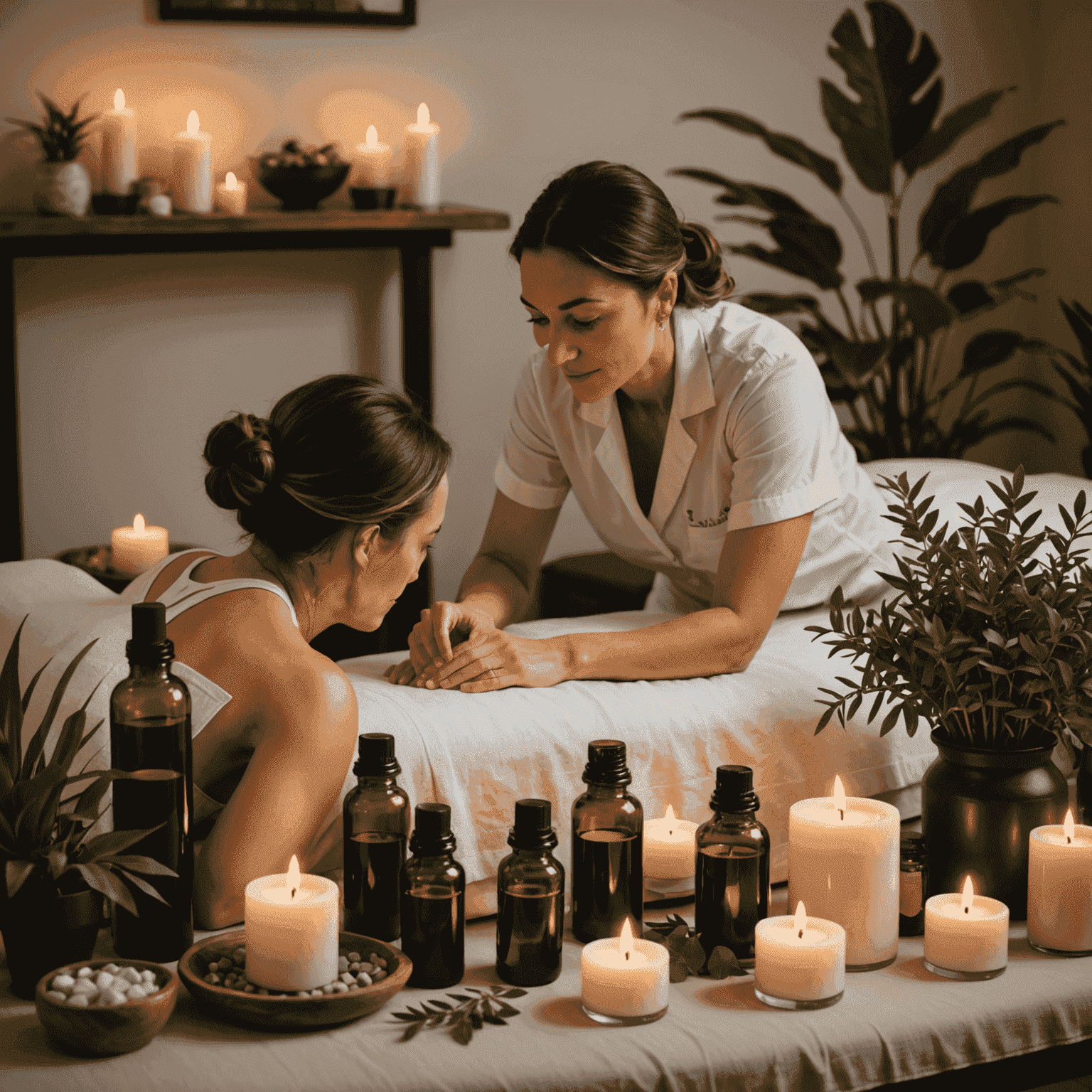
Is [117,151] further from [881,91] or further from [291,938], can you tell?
[291,938]

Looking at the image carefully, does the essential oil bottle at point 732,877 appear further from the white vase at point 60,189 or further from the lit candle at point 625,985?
the white vase at point 60,189

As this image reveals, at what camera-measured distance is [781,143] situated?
295 cm

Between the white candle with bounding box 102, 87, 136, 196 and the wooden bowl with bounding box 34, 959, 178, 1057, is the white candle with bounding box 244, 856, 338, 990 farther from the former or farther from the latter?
the white candle with bounding box 102, 87, 136, 196

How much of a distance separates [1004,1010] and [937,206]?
2199 millimetres

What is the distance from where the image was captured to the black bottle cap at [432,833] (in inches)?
46.4

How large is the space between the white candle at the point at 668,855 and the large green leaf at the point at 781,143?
183 centimetres

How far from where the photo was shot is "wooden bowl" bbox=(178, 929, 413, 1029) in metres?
1.10

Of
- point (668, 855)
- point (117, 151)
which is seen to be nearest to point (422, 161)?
point (117, 151)

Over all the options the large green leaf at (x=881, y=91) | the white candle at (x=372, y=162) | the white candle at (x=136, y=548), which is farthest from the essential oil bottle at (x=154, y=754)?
the large green leaf at (x=881, y=91)

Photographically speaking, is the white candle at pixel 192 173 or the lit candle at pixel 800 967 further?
the white candle at pixel 192 173

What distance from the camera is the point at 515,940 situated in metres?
1.23

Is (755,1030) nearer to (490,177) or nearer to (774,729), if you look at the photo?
(774,729)

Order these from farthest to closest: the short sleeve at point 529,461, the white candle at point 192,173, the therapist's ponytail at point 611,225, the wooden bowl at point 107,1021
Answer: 1. the white candle at point 192,173
2. the short sleeve at point 529,461
3. the therapist's ponytail at point 611,225
4. the wooden bowl at point 107,1021

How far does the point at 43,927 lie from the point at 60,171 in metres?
1.88
